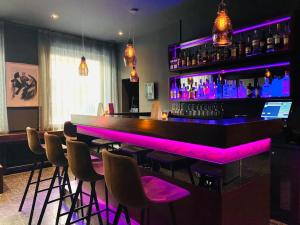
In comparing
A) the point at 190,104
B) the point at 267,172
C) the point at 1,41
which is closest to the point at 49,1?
the point at 1,41

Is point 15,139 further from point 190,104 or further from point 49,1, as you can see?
point 190,104

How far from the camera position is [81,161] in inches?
80.4

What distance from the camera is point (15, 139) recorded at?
4945mm

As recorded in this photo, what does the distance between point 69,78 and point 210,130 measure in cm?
505

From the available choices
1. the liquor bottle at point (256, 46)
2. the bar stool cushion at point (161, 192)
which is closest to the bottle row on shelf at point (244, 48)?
the liquor bottle at point (256, 46)

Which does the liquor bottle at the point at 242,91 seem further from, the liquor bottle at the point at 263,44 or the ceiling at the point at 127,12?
the ceiling at the point at 127,12

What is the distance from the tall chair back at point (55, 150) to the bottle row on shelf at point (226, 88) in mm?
2579

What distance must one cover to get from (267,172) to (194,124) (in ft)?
3.52

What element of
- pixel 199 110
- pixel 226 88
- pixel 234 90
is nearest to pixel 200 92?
pixel 199 110

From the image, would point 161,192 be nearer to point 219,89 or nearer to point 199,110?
point 219,89

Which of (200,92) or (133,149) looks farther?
(200,92)

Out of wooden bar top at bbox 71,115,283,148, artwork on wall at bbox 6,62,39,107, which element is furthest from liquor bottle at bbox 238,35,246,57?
artwork on wall at bbox 6,62,39,107

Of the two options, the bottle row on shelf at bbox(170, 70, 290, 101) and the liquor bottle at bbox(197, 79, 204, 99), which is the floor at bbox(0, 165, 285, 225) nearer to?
the bottle row on shelf at bbox(170, 70, 290, 101)

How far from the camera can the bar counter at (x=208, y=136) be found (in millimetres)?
1626
